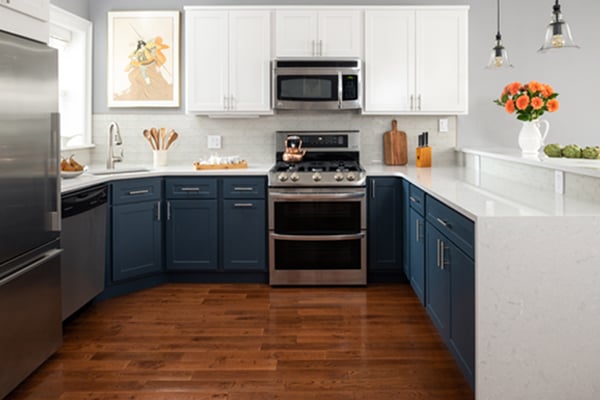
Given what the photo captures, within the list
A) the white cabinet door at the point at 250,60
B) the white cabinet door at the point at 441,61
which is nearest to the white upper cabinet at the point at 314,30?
the white cabinet door at the point at 250,60

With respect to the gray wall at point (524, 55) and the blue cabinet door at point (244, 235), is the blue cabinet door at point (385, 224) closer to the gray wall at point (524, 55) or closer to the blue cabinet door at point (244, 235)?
the blue cabinet door at point (244, 235)

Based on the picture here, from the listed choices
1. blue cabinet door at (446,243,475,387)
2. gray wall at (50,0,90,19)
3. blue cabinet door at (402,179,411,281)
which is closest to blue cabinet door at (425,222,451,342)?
blue cabinet door at (446,243,475,387)

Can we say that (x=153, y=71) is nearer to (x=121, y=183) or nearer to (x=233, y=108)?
(x=233, y=108)

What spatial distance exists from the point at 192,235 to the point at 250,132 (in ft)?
3.79

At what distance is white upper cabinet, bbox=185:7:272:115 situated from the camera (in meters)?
4.77

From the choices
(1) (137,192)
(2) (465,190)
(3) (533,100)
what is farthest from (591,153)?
(1) (137,192)

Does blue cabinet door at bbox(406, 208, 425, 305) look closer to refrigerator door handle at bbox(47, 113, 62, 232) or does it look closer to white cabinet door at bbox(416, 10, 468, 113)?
white cabinet door at bbox(416, 10, 468, 113)

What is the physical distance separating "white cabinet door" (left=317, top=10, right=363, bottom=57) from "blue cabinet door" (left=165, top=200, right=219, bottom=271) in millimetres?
1597

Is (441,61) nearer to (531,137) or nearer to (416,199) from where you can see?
(531,137)

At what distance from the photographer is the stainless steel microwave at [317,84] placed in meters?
4.73

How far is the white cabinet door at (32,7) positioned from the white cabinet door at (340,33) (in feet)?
7.93

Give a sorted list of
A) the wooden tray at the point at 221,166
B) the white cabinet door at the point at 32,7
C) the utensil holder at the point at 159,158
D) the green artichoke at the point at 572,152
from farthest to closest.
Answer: the utensil holder at the point at 159,158 < the wooden tray at the point at 221,166 < the green artichoke at the point at 572,152 < the white cabinet door at the point at 32,7

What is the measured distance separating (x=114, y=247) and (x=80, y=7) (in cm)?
219

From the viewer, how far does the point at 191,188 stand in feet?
14.9
